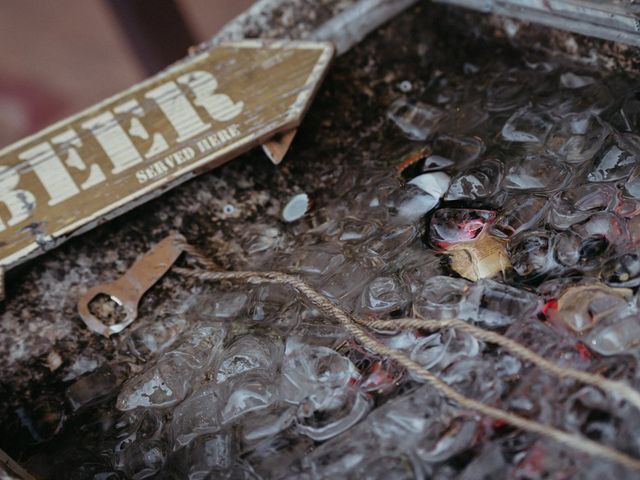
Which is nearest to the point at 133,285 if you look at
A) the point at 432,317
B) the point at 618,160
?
the point at 432,317

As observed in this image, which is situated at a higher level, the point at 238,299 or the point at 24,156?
the point at 24,156

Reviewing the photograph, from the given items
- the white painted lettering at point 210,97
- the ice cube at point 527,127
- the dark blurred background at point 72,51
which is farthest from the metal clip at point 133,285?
the dark blurred background at point 72,51

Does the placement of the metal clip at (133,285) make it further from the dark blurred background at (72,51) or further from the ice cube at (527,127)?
the dark blurred background at (72,51)

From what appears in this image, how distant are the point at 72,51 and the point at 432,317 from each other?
10.2 ft

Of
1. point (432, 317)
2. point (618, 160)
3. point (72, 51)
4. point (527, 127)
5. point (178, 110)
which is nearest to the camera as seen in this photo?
point (432, 317)

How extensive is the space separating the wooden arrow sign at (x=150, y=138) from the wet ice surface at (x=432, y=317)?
0.93 feet

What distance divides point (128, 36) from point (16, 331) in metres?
2.15

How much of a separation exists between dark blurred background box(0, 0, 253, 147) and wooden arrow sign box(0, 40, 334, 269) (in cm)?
161

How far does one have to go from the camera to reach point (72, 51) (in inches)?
146

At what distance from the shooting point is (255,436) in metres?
1.35

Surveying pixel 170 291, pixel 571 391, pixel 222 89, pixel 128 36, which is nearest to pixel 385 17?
pixel 222 89

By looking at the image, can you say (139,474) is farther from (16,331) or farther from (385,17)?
(385,17)

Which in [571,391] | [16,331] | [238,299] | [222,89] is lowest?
[571,391]

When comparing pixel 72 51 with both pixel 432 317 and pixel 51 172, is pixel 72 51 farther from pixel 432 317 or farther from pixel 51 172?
pixel 432 317
